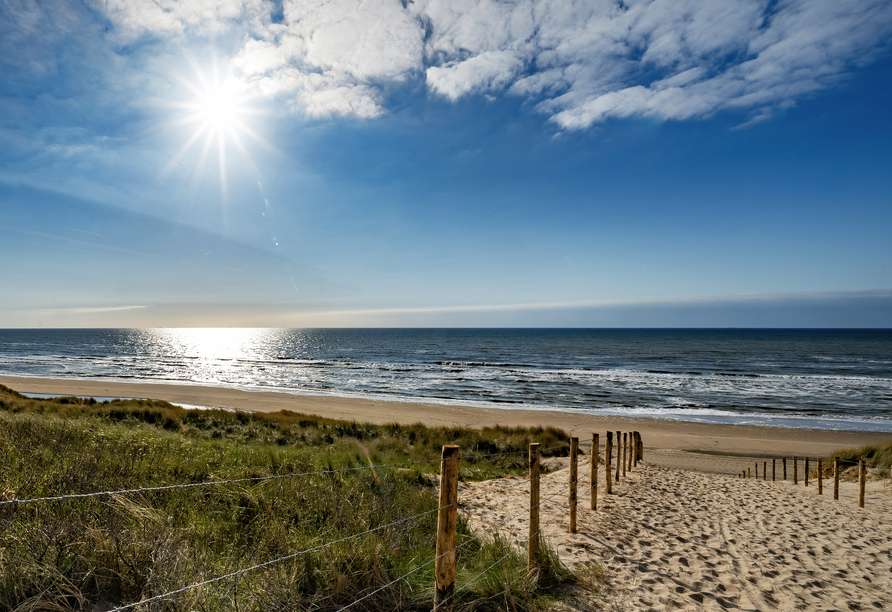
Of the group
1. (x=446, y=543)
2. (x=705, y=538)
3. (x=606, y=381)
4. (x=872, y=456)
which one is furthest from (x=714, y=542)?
(x=606, y=381)

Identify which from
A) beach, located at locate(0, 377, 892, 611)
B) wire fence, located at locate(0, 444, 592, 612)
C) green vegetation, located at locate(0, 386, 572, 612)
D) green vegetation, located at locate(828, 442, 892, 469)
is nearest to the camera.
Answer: wire fence, located at locate(0, 444, 592, 612)

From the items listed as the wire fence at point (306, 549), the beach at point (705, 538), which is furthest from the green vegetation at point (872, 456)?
the wire fence at point (306, 549)

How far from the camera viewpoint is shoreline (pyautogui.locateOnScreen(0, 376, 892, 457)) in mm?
21391

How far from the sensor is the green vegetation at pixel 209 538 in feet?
11.3

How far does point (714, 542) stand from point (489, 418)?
20.5 m

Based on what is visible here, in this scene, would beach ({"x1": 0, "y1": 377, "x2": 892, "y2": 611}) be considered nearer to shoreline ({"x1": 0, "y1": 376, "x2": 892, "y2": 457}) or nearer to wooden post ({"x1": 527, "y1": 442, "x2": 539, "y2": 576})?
wooden post ({"x1": 527, "y1": 442, "x2": 539, "y2": 576})

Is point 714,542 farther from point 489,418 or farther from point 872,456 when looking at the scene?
point 489,418

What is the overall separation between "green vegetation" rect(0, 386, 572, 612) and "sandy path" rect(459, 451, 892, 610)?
1.29 m

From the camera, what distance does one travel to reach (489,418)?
27344 mm

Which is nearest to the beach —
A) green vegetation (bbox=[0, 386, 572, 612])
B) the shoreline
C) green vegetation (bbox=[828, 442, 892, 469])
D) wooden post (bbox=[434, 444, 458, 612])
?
green vegetation (bbox=[0, 386, 572, 612])

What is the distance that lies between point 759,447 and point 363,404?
2377cm

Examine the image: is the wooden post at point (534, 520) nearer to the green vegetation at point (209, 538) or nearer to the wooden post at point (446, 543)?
the green vegetation at point (209, 538)

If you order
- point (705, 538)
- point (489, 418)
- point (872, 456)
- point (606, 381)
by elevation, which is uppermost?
point (705, 538)

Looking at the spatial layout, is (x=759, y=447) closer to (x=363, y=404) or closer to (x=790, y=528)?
(x=790, y=528)
